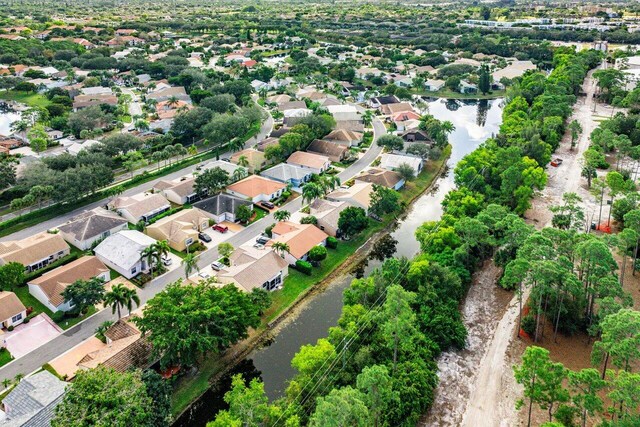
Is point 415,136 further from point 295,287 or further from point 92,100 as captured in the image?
point 92,100

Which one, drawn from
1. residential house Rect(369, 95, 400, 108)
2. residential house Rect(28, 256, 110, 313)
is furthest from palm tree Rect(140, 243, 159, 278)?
residential house Rect(369, 95, 400, 108)

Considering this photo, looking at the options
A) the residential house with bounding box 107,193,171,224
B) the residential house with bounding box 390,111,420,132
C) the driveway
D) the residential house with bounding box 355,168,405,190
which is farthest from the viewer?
the residential house with bounding box 390,111,420,132

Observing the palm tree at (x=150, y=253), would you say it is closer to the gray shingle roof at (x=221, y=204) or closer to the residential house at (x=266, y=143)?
the gray shingle roof at (x=221, y=204)

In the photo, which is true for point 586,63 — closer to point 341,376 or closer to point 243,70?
point 243,70

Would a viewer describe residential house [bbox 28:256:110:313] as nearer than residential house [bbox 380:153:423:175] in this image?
Yes

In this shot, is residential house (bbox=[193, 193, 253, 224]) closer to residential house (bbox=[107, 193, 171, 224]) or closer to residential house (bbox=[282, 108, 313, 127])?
residential house (bbox=[107, 193, 171, 224])

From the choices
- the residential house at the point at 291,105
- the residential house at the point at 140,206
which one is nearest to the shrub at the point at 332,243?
the residential house at the point at 140,206

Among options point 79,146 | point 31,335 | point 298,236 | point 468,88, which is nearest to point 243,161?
point 298,236
